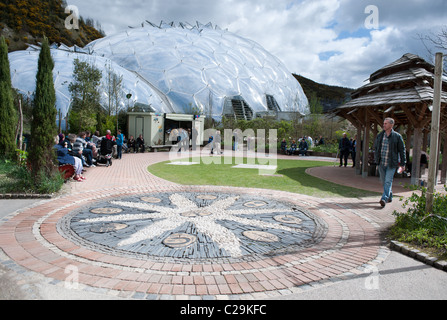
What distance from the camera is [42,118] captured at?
7250mm

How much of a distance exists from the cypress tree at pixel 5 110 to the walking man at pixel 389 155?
12.0 metres

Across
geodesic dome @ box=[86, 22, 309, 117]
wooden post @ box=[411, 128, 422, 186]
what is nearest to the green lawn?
wooden post @ box=[411, 128, 422, 186]

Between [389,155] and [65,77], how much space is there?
28147mm

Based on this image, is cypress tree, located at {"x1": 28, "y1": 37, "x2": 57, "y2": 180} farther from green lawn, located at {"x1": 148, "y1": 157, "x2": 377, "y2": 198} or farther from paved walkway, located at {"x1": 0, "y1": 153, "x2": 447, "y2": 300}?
green lawn, located at {"x1": 148, "y1": 157, "x2": 377, "y2": 198}

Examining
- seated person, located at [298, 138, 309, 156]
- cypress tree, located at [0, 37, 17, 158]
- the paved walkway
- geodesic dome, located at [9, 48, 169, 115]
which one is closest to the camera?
the paved walkway

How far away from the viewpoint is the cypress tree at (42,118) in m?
7.20

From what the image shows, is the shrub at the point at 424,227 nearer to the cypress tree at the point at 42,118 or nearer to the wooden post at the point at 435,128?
the wooden post at the point at 435,128

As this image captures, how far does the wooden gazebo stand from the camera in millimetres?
9773

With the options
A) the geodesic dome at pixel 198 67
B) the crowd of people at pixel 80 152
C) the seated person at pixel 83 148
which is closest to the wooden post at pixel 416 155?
the crowd of people at pixel 80 152

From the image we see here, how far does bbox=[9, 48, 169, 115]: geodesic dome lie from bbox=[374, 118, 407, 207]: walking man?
2274 centimetres

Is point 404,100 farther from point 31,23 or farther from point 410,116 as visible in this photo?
point 31,23

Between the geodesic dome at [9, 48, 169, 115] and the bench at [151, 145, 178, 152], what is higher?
the geodesic dome at [9, 48, 169, 115]
